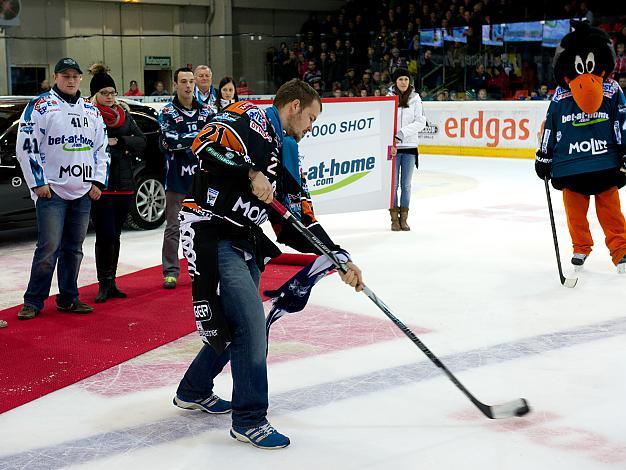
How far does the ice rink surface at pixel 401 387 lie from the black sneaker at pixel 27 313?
0.48m

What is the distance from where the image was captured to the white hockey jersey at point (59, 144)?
5324mm

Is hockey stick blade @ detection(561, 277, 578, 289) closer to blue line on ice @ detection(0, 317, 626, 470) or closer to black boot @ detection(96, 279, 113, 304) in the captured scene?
blue line on ice @ detection(0, 317, 626, 470)

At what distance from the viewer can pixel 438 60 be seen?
61.8 ft

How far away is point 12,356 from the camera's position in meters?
4.68

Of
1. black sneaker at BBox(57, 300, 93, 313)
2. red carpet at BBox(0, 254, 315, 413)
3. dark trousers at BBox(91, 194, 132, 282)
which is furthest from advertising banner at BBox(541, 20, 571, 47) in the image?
black sneaker at BBox(57, 300, 93, 313)

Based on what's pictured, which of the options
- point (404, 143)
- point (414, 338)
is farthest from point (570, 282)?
point (414, 338)

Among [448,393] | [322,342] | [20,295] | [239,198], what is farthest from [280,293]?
[20,295]

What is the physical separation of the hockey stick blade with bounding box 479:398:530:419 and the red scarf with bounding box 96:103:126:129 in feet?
11.5

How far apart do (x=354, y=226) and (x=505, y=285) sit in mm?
3062

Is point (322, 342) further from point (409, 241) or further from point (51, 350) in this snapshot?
point (409, 241)

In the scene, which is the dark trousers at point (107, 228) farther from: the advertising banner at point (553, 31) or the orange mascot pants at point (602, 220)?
the advertising banner at point (553, 31)

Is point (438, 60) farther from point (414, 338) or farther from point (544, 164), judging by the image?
point (414, 338)

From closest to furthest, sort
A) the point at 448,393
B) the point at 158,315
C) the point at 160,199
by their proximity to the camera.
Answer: the point at 448,393 < the point at 158,315 < the point at 160,199

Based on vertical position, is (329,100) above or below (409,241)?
above
